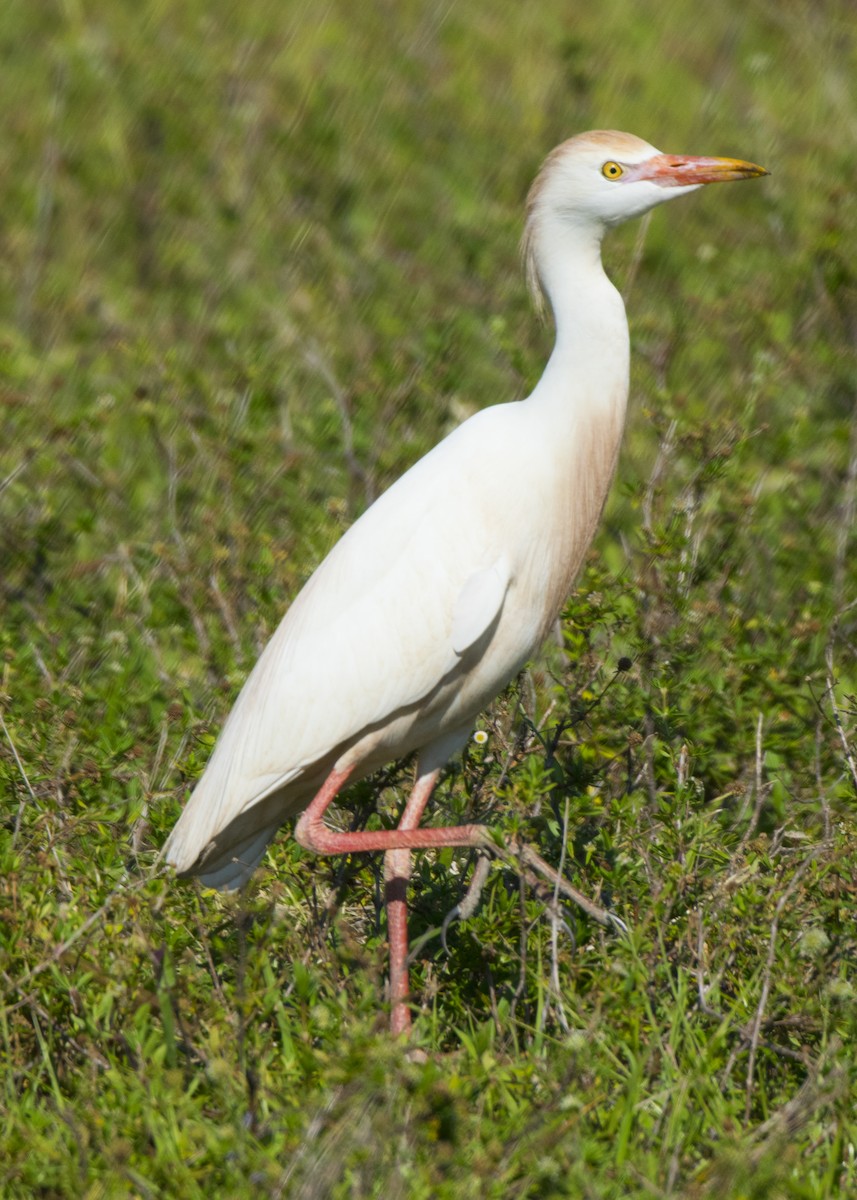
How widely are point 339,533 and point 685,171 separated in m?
1.53

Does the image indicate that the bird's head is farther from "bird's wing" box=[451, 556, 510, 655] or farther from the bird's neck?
"bird's wing" box=[451, 556, 510, 655]

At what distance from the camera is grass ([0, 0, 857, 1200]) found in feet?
9.14

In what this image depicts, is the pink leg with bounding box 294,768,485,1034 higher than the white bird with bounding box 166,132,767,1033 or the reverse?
the reverse

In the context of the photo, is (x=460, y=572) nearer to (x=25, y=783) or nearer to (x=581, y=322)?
(x=581, y=322)

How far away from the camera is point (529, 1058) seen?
2986mm

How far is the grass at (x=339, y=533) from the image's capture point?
2787 mm

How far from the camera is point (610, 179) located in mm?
3363

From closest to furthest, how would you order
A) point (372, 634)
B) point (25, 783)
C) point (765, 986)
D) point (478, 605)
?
point (765, 986)
point (478, 605)
point (372, 634)
point (25, 783)

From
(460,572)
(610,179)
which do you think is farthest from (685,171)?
(460,572)

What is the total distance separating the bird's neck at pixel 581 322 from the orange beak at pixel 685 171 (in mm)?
160

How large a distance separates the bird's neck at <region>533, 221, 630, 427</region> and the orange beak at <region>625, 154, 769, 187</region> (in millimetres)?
160

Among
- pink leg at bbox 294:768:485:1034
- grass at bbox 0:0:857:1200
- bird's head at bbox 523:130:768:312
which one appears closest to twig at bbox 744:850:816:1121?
grass at bbox 0:0:857:1200

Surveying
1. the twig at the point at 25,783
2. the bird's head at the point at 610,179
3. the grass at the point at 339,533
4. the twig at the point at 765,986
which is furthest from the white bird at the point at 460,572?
the twig at the point at 765,986

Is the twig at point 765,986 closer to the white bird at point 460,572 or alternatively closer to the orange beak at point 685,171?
the white bird at point 460,572
